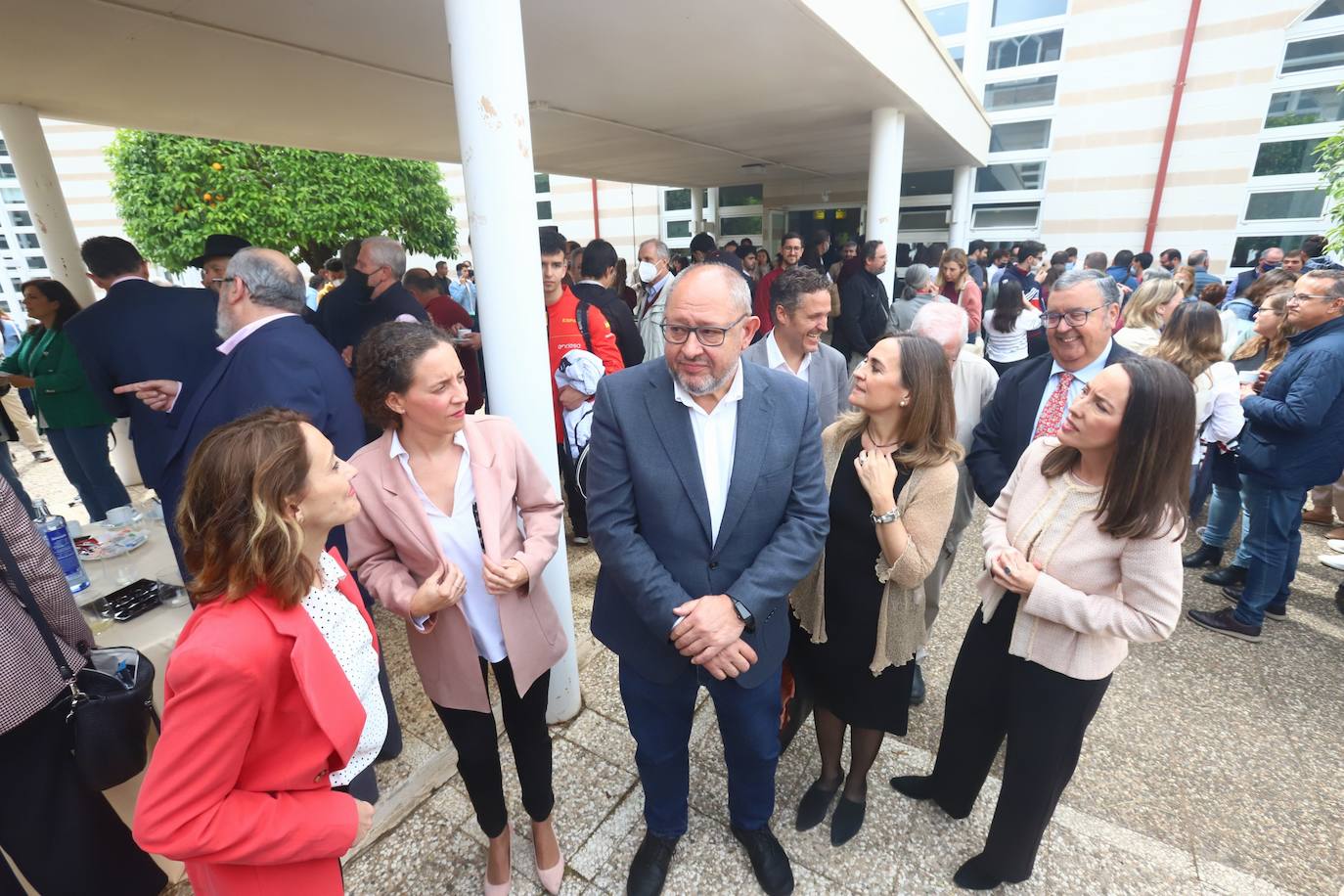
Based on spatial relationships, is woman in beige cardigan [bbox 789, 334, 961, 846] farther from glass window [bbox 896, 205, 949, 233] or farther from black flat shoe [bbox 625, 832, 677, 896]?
glass window [bbox 896, 205, 949, 233]

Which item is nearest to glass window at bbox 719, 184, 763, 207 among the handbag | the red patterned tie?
the red patterned tie

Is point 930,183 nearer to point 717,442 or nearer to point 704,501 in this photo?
point 717,442

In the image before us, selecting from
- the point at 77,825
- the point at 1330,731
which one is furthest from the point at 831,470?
the point at 1330,731

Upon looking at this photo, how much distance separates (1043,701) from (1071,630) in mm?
246

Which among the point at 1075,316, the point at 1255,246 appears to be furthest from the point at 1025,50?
the point at 1075,316

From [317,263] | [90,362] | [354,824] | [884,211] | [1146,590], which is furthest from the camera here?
[317,263]

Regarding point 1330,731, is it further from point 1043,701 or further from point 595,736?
point 595,736

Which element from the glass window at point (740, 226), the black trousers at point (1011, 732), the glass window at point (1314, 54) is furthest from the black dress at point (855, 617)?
the glass window at point (1314, 54)

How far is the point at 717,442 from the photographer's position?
6.00ft

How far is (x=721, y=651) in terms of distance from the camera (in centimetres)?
171

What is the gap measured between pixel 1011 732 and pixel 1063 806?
809mm

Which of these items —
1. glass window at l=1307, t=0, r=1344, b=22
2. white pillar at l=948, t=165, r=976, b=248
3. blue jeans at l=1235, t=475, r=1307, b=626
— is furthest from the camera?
white pillar at l=948, t=165, r=976, b=248

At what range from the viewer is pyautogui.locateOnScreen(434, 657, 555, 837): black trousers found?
191 cm

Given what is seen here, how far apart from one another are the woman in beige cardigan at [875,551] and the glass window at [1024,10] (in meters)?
19.6
